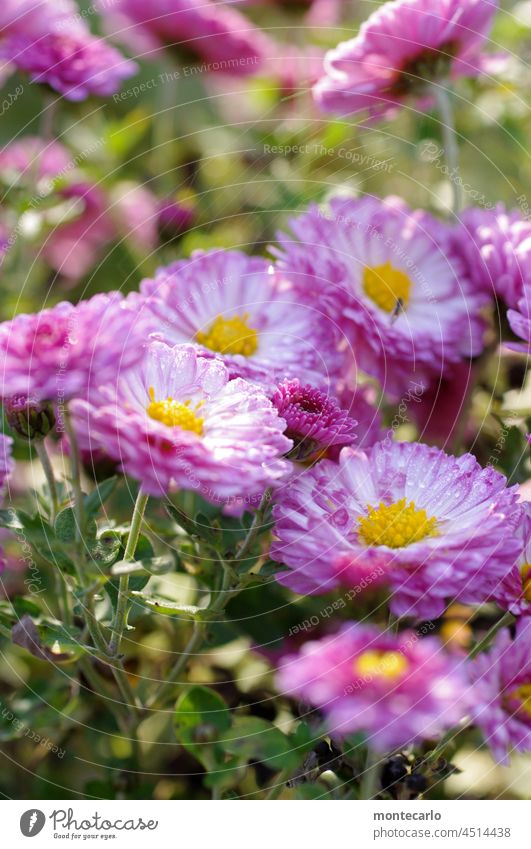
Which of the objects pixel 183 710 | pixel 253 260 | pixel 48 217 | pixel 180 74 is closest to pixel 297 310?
pixel 253 260

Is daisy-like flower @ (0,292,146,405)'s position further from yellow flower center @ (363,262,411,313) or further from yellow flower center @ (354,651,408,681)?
yellow flower center @ (363,262,411,313)

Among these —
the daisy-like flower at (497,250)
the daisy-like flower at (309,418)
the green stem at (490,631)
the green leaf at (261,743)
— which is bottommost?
the green leaf at (261,743)

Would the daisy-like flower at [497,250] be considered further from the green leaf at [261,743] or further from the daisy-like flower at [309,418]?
the green leaf at [261,743]

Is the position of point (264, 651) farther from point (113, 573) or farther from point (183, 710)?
point (113, 573)

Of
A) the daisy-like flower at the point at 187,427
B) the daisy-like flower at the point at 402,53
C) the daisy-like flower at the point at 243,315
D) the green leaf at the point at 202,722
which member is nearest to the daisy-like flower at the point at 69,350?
the daisy-like flower at the point at 187,427

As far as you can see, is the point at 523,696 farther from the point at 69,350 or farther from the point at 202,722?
the point at 69,350

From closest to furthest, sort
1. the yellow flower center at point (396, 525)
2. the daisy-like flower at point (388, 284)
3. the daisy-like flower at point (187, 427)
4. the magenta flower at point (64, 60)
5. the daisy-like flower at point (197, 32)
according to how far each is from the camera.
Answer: the daisy-like flower at point (187, 427)
the yellow flower center at point (396, 525)
the daisy-like flower at point (388, 284)
the magenta flower at point (64, 60)
the daisy-like flower at point (197, 32)

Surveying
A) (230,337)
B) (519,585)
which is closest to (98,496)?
(230,337)
